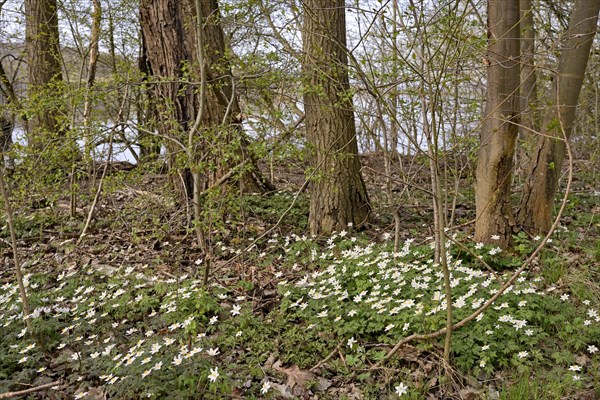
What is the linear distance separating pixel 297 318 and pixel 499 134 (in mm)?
2354

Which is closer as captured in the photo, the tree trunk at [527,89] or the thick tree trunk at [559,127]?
the thick tree trunk at [559,127]

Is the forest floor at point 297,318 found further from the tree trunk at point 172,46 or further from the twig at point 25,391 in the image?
the tree trunk at point 172,46

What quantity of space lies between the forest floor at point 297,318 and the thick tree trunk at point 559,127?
0.32m

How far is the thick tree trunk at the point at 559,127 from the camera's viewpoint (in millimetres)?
4637

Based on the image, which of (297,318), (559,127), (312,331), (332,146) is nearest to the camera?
(312,331)

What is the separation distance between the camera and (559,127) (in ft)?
15.4

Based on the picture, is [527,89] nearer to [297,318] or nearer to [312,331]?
[297,318]

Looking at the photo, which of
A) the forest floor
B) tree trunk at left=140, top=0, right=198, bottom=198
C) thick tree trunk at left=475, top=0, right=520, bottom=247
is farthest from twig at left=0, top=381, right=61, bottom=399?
thick tree trunk at left=475, top=0, right=520, bottom=247

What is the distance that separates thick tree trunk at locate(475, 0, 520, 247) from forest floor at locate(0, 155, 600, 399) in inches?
10.8

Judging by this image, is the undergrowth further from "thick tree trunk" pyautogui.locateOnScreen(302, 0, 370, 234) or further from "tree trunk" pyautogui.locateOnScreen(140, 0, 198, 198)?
"tree trunk" pyautogui.locateOnScreen(140, 0, 198, 198)

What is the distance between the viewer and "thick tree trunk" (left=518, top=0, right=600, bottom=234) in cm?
464

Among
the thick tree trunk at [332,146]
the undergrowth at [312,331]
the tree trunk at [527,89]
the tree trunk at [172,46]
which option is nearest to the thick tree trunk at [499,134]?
the undergrowth at [312,331]

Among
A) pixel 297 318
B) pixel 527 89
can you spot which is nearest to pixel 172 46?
pixel 297 318

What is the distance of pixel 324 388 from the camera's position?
3.23 meters
